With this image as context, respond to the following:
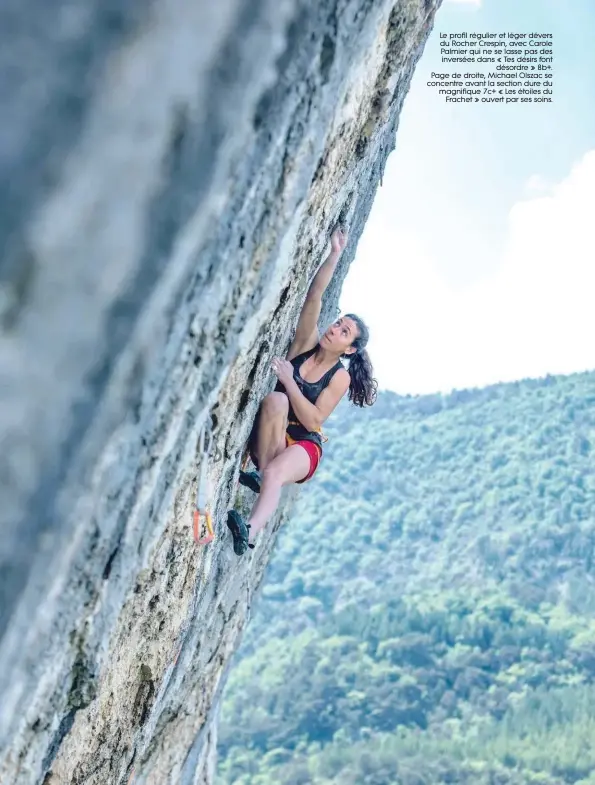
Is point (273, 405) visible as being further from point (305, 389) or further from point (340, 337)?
point (340, 337)

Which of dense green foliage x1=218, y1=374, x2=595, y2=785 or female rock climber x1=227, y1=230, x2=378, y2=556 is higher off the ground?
dense green foliage x1=218, y1=374, x2=595, y2=785

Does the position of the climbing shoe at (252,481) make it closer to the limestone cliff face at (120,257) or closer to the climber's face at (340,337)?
the climber's face at (340,337)

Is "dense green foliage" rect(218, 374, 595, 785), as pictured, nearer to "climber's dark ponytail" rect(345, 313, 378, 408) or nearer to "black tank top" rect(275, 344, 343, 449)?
"climber's dark ponytail" rect(345, 313, 378, 408)

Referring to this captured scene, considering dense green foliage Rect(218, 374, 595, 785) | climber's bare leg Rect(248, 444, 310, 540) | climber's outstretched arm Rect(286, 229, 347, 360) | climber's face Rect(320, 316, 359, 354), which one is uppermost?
dense green foliage Rect(218, 374, 595, 785)

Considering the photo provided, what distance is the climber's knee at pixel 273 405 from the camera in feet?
15.2

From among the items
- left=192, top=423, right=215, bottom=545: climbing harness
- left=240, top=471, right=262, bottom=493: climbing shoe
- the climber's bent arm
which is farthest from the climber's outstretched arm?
left=192, top=423, right=215, bottom=545: climbing harness

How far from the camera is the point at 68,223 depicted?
248cm

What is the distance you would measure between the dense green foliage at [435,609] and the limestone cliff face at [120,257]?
32975 mm

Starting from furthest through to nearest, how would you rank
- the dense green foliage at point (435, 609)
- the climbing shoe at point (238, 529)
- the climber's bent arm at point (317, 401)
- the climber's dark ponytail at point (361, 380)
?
the dense green foliage at point (435, 609)
the climber's dark ponytail at point (361, 380)
the climber's bent arm at point (317, 401)
the climbing shoe at point (238, 529)

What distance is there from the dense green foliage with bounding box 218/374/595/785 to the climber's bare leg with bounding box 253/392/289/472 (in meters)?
31.4

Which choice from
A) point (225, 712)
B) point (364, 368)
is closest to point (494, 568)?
point (225, 712)

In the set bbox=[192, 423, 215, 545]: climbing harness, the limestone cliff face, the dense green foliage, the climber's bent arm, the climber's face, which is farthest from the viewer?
the dense green foliage

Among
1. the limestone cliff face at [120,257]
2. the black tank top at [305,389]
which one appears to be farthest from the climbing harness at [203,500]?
the black tank top at [305,389]

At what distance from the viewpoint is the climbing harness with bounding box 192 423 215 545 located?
11.8ft
